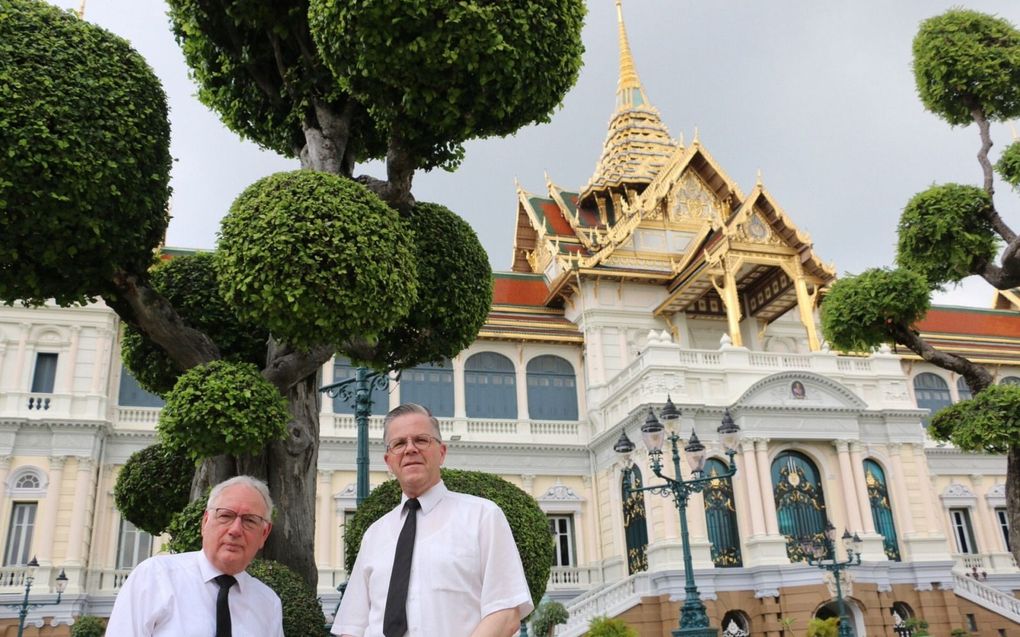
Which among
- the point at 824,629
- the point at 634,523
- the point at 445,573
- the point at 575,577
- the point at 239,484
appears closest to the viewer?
the point at 445,573

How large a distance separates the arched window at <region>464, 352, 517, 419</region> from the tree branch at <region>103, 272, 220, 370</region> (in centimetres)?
1739

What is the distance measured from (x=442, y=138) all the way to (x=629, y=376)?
53.8ft

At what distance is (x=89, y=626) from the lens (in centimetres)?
1695

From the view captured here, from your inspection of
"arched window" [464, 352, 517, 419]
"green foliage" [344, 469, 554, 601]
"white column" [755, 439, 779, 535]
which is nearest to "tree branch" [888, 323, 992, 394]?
"green foliage" [344, 469, 554, 601]

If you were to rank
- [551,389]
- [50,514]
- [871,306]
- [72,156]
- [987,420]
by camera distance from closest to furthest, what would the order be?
[72,156]
[987,420]
[871,306]
[50,514]
[551,389]

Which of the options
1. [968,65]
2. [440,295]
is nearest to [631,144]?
[968,65]

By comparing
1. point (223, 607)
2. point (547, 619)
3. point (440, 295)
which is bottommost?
point (547, 619)

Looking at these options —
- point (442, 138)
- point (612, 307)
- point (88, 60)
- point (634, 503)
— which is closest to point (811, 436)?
point (634, 503)

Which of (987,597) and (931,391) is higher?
(931,391)

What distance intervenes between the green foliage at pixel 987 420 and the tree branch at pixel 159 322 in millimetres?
8700

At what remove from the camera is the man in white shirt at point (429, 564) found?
306 cm

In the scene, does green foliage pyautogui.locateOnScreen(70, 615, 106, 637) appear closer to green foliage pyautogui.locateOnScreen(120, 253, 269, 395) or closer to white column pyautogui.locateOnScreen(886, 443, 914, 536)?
green foliage pyautogui.locateOnScreen(120, 253, 269, 395)

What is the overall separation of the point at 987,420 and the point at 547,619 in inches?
398

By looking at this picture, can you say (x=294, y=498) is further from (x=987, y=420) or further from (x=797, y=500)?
(x=797, y=500)
